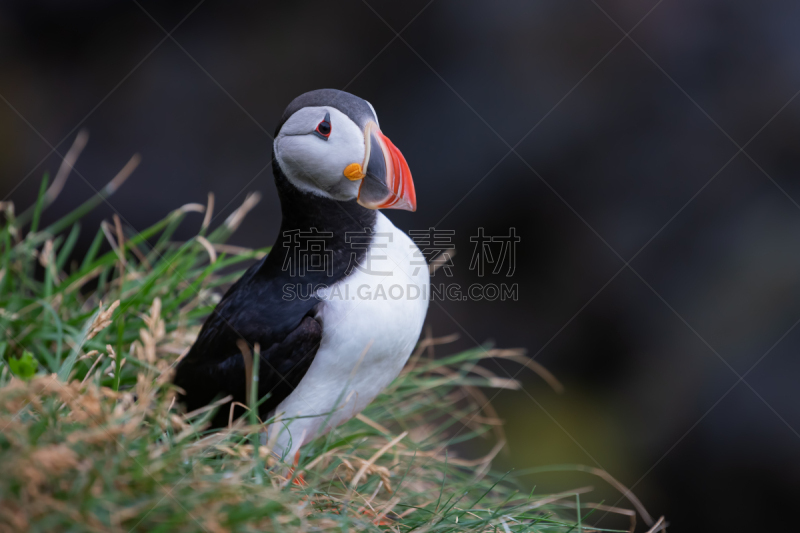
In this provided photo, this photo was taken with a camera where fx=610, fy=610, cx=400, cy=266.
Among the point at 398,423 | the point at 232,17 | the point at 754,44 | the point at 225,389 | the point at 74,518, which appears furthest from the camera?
the point at 232,17

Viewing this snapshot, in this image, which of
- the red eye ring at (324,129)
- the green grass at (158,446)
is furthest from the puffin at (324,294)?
the green grass at (158,446)

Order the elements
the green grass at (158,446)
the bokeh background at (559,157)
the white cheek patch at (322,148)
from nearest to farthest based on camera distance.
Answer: the green grass at (158,446)
the white cheek patch at (322,148)
the bokeh background at (559,157)

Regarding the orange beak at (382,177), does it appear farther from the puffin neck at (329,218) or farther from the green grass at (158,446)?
the green grass at (158,446)

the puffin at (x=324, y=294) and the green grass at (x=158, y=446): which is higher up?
the puffin at (x=324, y=294)

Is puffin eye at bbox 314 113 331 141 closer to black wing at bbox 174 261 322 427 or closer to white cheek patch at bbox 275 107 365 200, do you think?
white cheek patch at bbox 275 107 365 200

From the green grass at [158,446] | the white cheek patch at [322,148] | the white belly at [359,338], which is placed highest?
the white cheek patch at [322,148]

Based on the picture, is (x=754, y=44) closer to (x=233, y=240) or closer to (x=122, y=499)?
(x=233, y=240)

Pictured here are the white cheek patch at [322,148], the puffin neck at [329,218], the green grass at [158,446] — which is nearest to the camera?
the green grass at [158,446]

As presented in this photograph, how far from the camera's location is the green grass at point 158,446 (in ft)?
3.84

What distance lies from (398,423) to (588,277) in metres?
1.82

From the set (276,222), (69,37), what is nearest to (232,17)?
(69,37)

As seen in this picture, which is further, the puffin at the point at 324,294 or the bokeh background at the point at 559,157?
the bokeh background at the point at 559,157

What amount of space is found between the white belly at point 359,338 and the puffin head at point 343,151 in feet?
0.63

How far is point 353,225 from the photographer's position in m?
1.99
